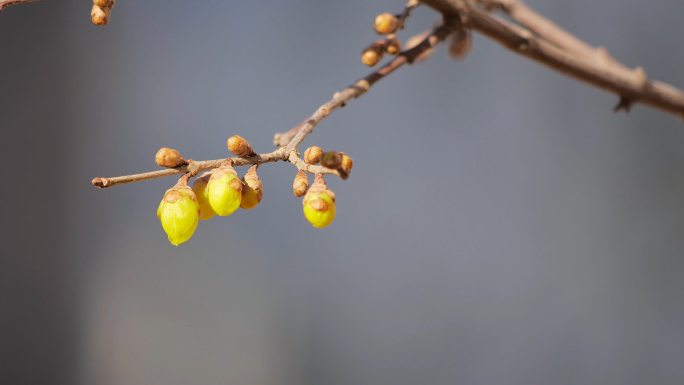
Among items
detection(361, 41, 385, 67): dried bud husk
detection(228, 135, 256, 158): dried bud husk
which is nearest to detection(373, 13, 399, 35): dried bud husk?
detection(361, 41, 385, 67): dried bud husk

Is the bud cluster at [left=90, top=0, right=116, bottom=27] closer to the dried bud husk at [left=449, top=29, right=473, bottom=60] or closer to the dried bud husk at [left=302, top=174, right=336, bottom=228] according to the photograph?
the dried bud husk at [left=302, top=174, right=336, bottom=228]

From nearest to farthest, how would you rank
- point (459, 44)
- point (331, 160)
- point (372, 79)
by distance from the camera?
point (331, 160)
point (372, 79)
point (459, 44)

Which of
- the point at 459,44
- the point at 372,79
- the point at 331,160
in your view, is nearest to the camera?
the point at 331,160

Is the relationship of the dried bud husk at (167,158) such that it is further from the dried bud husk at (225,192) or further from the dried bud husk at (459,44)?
the dried bud husk at (459,44)

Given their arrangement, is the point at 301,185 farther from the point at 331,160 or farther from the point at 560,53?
the point at 560,53

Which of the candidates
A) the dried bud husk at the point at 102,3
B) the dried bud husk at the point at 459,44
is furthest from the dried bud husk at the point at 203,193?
the dried bud husk at the point at 459,44

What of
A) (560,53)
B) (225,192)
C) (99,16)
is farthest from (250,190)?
(560,53)
